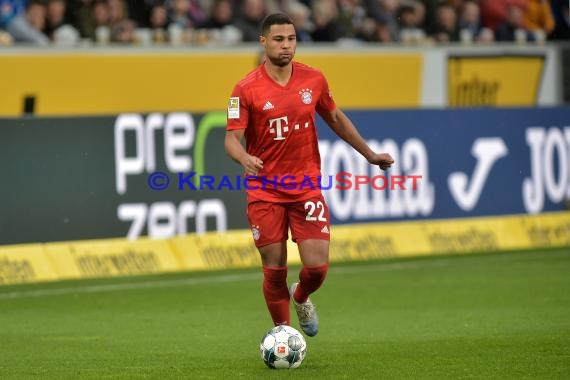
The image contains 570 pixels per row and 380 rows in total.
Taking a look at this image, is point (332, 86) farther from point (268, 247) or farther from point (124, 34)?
point (268, 247)

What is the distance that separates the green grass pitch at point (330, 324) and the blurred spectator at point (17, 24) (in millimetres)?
5180

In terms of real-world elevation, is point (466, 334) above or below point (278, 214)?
below

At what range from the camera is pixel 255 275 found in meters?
16.8

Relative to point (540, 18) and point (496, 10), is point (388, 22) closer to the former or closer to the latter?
point (496, 10)

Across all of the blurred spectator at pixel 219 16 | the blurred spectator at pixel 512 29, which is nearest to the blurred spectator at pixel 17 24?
the blurred spectator at pixel 219 16

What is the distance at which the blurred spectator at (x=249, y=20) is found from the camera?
22.5 m

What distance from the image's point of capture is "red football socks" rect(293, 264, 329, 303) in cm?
996

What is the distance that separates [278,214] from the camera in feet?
32.7

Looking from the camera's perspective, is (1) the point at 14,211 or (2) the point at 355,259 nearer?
(1) the point at 14,211

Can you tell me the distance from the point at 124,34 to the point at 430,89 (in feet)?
19.7

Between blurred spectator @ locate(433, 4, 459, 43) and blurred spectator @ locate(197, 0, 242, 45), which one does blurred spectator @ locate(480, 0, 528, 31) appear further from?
blurred spectator @ locate(197, 0, 242, 45)

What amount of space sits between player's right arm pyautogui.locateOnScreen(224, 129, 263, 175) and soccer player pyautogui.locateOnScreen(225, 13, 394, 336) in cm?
6

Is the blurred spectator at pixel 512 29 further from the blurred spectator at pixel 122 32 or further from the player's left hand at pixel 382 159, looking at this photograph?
the player's left hand at pixel 382 159

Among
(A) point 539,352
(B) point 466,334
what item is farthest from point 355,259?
(A) point 539,352
